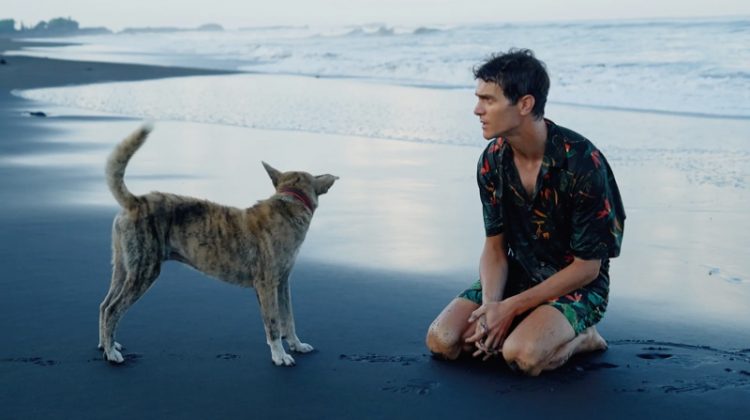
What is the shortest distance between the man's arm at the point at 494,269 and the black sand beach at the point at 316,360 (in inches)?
13.7

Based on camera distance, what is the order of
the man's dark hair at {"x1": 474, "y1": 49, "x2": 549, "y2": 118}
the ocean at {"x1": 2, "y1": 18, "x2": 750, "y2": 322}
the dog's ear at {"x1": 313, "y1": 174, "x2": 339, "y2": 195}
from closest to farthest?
1. the man's dark hair at {"x1": 474, "y1": 49, "x2": 549, "y2": 118}
2. the dog's ear at {"x1": 313, "y1": 174, "x2": 339, "y2": 195}
3. the ocean at {"x1": 2, "y1": 18, "x2": 750, "y2": 322}

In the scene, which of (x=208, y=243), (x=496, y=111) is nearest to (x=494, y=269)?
(x=496, y=111)

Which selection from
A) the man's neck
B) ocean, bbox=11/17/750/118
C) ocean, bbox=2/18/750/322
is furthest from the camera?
ocean, bbox=11/17/750/118

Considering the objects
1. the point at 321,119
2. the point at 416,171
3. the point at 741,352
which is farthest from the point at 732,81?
the point at 741,352

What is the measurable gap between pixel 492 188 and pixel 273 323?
4.10 ft

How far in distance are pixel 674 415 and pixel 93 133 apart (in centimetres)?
1058

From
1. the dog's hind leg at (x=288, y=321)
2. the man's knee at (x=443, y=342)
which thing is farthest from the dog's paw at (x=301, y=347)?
the man's knee at (x=443, y=342)

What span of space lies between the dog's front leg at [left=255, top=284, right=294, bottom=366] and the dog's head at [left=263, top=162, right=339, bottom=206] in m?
0.50

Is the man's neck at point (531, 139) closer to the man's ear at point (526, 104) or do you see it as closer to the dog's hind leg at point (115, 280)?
the man's ear at point (526, 104)

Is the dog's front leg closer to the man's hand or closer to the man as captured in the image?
the man

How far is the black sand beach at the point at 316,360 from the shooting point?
11.8ft

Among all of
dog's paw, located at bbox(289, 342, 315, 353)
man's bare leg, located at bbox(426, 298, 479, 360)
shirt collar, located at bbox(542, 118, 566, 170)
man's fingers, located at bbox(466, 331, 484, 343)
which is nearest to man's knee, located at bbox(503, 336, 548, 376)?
man's fingers, located at bbox(466, 331, 484, 343)

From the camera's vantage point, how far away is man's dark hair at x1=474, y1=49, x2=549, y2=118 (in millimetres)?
3881

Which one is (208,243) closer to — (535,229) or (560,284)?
(535,229)
